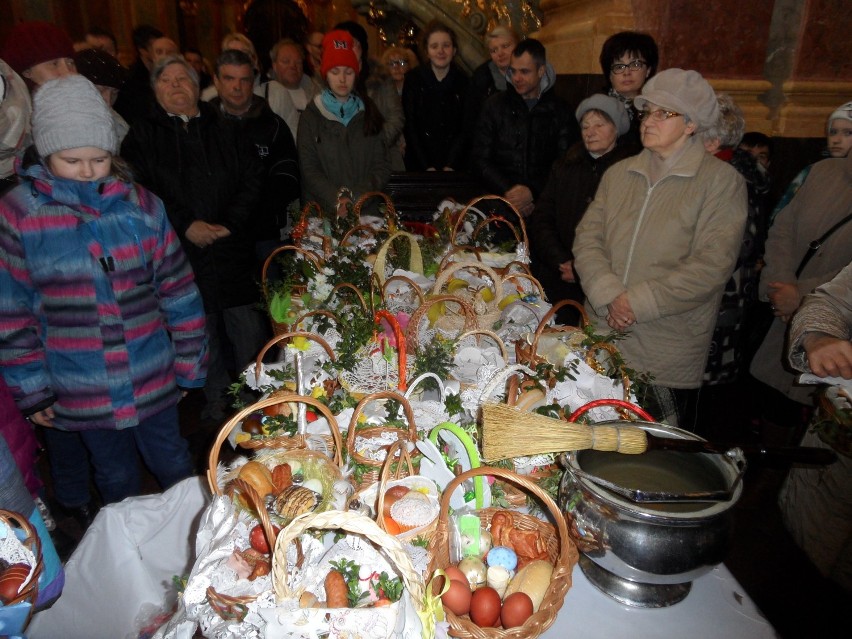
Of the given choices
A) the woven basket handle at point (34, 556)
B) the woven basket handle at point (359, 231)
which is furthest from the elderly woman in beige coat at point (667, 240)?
the woven basket handle at point (34, 556)

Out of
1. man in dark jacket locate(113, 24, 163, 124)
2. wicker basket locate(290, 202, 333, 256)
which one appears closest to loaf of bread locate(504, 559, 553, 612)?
wicker basket locate(290, 202, 333, 256)

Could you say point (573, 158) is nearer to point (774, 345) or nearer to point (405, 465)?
point (774, 345)

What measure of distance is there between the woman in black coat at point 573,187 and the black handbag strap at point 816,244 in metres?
0.92

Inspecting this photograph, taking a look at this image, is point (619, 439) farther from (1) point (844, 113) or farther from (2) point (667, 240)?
(1) point (844, 113)

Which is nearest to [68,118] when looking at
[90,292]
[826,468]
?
Answer: [90,292]

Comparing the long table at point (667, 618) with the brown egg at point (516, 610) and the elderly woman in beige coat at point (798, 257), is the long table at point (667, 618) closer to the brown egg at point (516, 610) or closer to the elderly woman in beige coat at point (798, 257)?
the brown egg at point (516, 610)

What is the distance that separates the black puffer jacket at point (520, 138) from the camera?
3572 millimetres

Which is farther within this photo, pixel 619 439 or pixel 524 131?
pixel 524 131

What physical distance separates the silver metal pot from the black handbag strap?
5.73ft

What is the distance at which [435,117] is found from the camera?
16.0 ft

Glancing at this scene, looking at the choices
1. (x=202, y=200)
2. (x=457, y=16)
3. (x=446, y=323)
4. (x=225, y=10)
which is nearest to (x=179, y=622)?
(x=446, y=323)

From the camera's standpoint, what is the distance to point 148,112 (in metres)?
2.79

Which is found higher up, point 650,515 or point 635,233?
point 635,233

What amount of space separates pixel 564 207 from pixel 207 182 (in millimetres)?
2006
